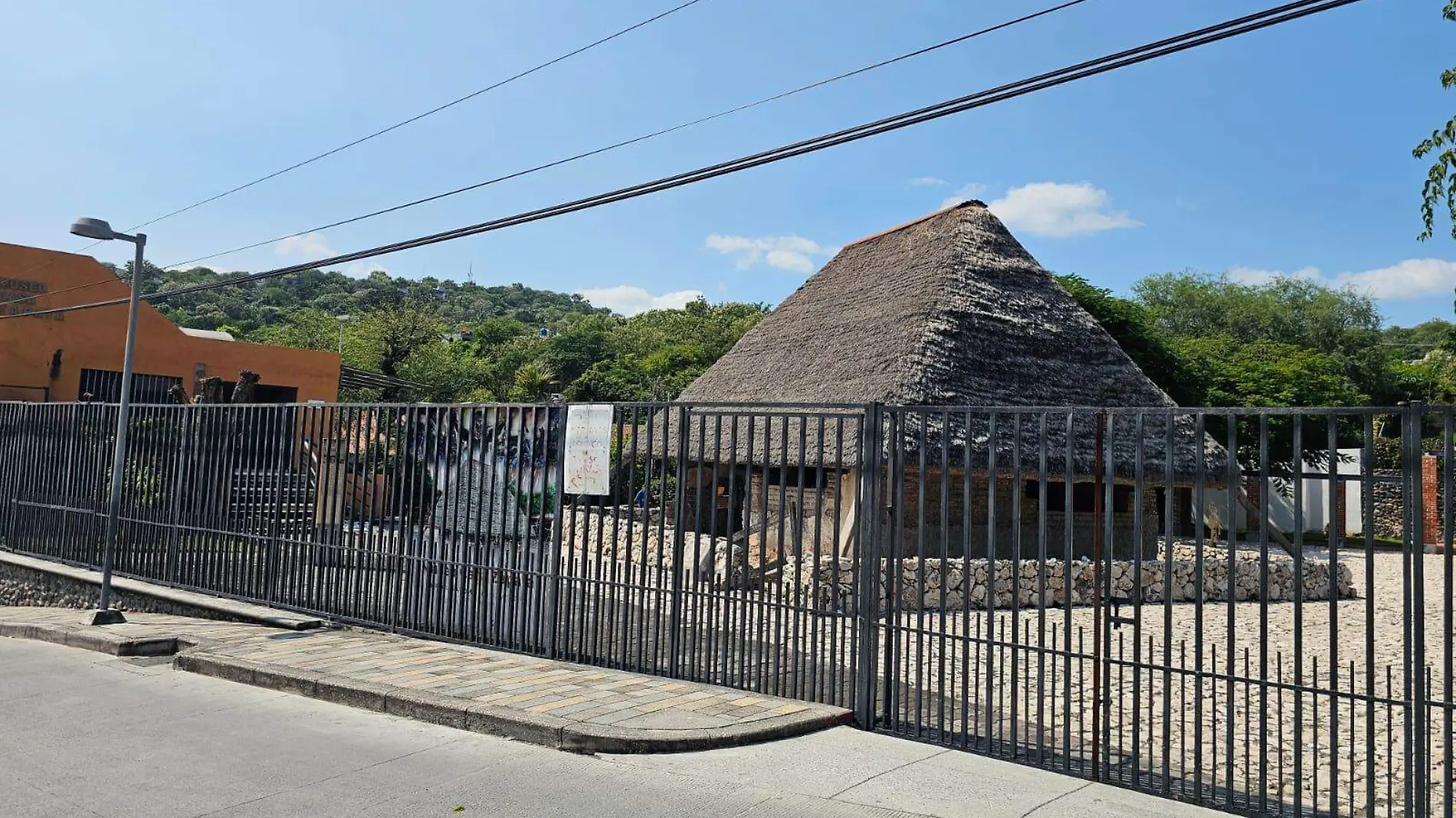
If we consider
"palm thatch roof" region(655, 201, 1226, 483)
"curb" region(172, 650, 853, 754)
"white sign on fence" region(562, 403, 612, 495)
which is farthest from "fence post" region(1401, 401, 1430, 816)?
"palm thatch roof" region(655, 201, 1226, 483)

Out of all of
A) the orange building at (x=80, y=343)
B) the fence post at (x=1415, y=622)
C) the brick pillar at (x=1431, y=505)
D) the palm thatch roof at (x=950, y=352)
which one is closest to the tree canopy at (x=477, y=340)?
the orange building at (x=80, y=343)

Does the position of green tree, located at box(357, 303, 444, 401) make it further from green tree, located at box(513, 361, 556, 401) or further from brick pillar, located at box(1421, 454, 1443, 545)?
brick pillar, located at box(1421, 454, 1443, 545)

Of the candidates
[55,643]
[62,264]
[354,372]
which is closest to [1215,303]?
[354,372]

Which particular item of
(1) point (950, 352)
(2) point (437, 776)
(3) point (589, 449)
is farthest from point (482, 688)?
(1) point (950, 352)

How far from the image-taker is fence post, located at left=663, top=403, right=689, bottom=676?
23.9 feet

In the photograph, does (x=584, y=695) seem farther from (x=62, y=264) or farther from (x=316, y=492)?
(x=62, y=264)

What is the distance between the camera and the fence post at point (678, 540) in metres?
7.27

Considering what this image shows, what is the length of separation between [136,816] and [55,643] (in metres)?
6.52

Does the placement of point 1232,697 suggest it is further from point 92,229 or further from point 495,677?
point 92,229

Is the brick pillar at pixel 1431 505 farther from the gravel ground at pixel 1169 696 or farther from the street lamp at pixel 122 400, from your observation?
the street lamp at pixel 122 400

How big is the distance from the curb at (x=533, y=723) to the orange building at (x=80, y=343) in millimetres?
19391

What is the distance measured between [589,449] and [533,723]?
101 inches

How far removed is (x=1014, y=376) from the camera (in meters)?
16.6

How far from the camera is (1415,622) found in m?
4.46
